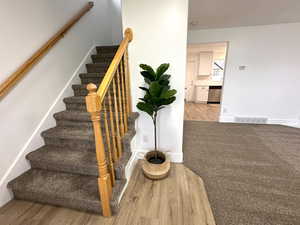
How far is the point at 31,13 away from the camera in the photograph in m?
1.65

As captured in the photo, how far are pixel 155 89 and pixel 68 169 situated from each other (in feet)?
4.34

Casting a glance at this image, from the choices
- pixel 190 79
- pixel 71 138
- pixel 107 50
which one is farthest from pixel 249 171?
pixel 190 79

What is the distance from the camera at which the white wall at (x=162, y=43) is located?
5.24ft

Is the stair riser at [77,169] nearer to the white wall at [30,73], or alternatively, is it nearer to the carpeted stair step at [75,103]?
the white wall at [30,73]

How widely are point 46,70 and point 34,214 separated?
169cm

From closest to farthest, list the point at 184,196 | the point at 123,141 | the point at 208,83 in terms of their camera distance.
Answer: the point at 184,196 < the point at 123,141 < the point at 208,83

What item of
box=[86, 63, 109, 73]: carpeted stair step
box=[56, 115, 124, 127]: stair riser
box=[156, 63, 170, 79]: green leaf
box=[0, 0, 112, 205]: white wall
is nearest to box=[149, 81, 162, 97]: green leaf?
box=[156, 63, 170, 79]: green leaf

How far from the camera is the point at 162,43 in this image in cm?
169

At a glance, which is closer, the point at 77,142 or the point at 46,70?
the point at 77,142

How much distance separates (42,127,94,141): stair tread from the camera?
1.67 metres

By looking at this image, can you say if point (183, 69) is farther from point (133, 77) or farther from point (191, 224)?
point (191, 224)

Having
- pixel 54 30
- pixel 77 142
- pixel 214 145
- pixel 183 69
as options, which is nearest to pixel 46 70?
pixel 54 30

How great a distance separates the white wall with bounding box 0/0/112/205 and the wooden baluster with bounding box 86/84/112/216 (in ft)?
3.60

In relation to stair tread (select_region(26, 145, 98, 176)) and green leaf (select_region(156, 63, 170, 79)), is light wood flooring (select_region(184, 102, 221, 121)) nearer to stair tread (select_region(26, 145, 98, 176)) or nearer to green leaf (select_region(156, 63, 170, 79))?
green leaf (select_region(156, 63, 170, 79))
